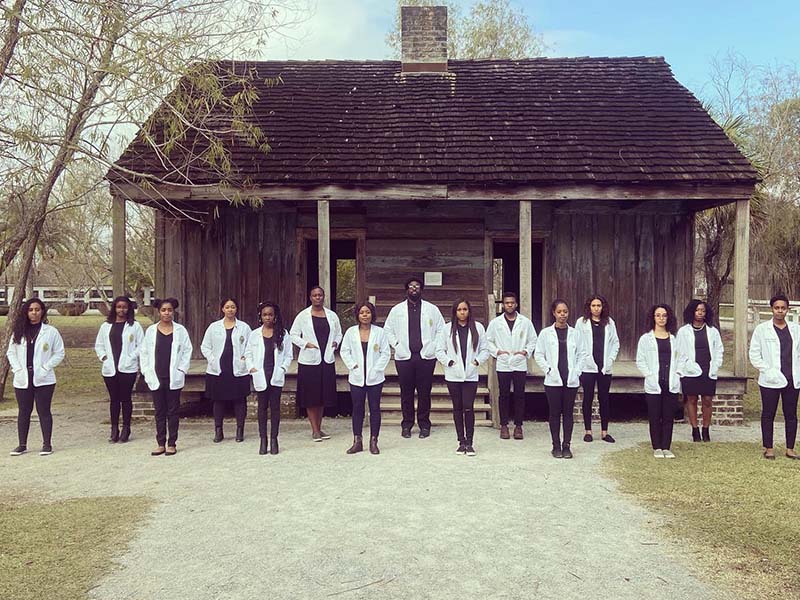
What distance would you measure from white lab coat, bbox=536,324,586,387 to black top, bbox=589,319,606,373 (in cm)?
41

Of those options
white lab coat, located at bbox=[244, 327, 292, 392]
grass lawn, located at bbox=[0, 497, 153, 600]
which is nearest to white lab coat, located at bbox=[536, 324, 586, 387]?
white lab coat, located at bbox=[244, 327, 292, 392]

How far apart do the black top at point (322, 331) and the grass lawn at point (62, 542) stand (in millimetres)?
2775

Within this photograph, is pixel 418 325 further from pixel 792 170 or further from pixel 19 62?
pixel 792 170

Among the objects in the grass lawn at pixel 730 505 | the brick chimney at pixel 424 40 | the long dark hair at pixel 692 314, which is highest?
the brick chimney at pixel 424 40

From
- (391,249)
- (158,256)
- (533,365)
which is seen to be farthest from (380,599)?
(158,256)

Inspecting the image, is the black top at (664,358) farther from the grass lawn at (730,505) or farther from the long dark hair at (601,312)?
the grass lawn at (730,505)

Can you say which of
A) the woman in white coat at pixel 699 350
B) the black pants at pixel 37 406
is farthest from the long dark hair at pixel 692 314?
the black pants at pixel 37 406

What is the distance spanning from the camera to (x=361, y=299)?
11531 mm

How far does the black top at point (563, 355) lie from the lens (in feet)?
24.0

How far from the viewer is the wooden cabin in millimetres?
9641

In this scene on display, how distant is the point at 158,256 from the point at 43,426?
4.42m

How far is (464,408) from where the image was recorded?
7.50 m

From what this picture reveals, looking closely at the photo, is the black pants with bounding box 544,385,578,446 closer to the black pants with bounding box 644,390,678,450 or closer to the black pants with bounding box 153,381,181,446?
the black pants with bounding box 644,390,678,450

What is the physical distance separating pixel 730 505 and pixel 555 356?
7.62ft
